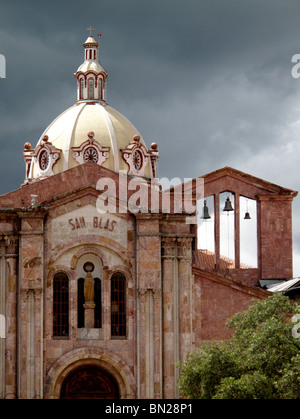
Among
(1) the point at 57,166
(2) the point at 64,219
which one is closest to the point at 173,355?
(2) the point at 64,219

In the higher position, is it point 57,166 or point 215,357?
point 57,166

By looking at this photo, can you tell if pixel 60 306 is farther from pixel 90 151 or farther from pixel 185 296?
pixel 90 151

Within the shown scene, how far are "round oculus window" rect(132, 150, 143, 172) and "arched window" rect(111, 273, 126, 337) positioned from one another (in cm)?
2771

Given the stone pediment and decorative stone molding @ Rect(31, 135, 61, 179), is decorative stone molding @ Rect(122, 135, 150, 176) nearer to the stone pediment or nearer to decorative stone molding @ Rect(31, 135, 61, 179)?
decorative stone molding @ Rect(31, 135, 61, 179)

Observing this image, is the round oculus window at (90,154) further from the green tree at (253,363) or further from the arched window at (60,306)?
the green tree at (253,363)

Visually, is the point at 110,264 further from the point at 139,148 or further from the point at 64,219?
the point at 139,148

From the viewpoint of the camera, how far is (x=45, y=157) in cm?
7650

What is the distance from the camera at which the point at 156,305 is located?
48.9 meters

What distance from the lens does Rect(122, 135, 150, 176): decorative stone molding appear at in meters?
76.1

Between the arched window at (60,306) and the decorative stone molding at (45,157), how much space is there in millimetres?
27064

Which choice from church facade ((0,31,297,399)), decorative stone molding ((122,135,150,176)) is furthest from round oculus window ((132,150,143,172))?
church facade ((0,31,297,399))

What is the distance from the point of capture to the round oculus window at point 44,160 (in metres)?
76.2

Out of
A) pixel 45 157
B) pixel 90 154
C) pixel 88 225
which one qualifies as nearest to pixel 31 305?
pixel 88 225

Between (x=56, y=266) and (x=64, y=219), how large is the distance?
2.14m
